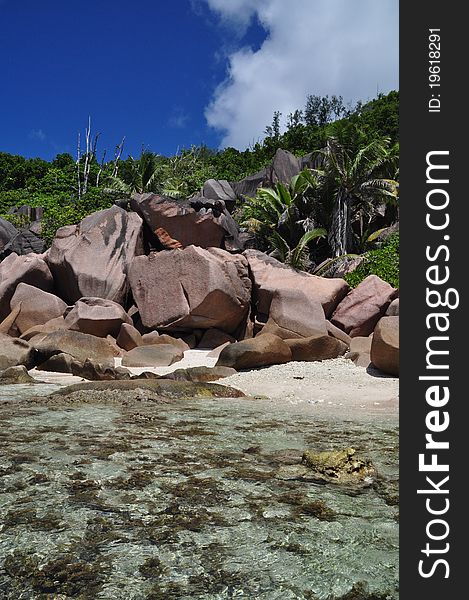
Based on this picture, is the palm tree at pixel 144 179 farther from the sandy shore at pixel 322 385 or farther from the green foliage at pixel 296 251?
the sandy shore at pixel 322 385

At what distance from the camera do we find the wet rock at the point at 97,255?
16297 mm

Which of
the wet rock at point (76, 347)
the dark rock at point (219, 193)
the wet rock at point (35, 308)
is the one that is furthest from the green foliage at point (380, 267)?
the dark rock at point (219, 193)

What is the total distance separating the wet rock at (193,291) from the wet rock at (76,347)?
2.27 m

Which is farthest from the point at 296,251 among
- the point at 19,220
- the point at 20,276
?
the point at 19,220

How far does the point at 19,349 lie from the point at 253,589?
10.4 meters

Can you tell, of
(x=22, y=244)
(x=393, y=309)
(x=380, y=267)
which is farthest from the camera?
(x=22, y=244)

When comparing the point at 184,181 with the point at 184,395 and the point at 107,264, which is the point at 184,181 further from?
the point at 184,395

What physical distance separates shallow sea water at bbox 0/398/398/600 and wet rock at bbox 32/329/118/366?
253 inches

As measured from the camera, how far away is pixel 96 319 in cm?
1366

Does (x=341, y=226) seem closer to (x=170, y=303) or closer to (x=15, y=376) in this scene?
(x=170, y=303)

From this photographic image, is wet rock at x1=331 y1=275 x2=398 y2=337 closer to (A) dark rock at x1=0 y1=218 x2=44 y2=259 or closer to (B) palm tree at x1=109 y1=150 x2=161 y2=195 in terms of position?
(A) dark rock at x1=0 y1=218 x2=44 y2=259

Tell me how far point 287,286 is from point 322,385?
227 inches

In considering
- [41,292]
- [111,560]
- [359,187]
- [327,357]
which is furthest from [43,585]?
[359,187]

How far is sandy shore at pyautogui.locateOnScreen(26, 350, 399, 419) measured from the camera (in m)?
8.11
